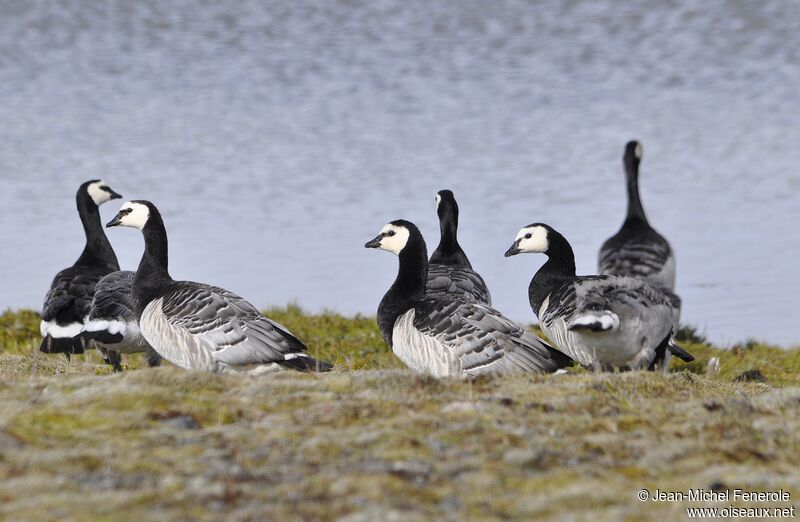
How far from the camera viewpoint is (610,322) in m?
11.0

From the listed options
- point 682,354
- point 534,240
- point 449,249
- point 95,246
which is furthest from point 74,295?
point 682,354

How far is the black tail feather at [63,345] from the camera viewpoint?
44.1ft

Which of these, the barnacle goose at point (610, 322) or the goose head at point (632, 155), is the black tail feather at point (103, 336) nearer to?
the barnacle goose at point (610, 322)

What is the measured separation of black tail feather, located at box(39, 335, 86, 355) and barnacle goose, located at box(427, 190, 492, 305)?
4.25 metres

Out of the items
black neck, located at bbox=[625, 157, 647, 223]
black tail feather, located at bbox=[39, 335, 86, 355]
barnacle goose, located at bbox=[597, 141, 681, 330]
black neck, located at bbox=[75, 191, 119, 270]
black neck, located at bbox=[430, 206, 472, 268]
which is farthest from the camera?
black neck, located at bbox=[625, 157, 647, 223]

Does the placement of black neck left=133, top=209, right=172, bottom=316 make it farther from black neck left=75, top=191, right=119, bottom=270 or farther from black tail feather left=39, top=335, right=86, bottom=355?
black neck left=75, top=191, right=119, bottom=270

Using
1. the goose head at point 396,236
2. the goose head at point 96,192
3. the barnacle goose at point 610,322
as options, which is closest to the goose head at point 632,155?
the barnacle goose at point 610,322

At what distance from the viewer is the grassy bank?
6141 millimetres

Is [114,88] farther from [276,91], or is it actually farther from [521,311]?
[521,311]

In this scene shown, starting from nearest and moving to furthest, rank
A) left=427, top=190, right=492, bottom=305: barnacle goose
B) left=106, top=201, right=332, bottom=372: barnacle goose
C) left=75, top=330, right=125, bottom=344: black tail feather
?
left=106, top=201, right=332, bottom=372: barnacle goose
left=75, top=330, right=125, bottom=344: black tail feather
left=427, top=190, right=492, bottom=305: barnacle goose

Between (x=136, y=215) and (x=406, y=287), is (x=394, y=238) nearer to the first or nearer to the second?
(x=406, y=287)

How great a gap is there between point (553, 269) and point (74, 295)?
590 centimetres

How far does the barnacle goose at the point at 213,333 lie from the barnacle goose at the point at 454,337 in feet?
3.11

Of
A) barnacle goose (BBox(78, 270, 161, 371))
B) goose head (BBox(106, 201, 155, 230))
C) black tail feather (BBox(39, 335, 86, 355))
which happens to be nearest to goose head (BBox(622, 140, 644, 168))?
goose head (BBox(106, 201, 155, 230))
